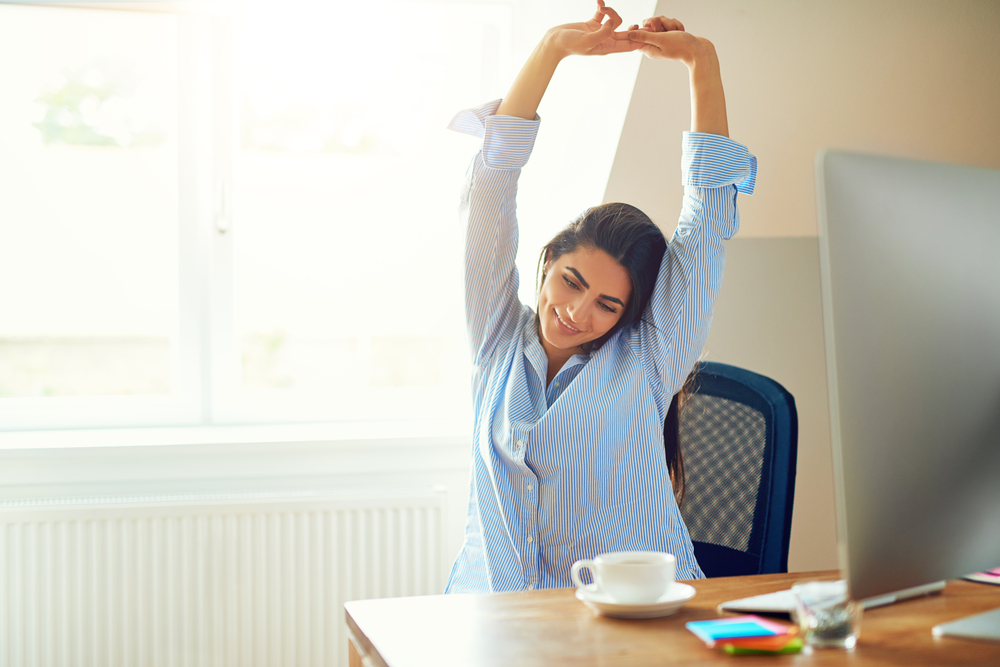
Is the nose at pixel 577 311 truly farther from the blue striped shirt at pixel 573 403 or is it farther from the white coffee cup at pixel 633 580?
the white coffee cup at pixel 633 580

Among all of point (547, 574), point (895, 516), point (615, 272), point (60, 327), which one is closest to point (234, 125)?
point (60, 327)

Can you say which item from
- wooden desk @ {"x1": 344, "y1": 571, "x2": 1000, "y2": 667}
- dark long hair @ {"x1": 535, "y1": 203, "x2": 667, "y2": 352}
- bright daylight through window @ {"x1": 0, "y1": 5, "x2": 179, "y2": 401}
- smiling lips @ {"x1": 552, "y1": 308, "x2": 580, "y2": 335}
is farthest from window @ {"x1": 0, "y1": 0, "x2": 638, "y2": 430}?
wooden desk @ {"x1": 344, "y1": 571, "x2": 1000, "y2": 667}

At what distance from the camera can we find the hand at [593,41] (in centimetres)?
127

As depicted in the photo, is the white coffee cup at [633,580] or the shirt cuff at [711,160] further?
the shirt cuff at [711,160]

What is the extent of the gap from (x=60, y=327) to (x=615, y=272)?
5.60 ft

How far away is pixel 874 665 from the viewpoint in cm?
62

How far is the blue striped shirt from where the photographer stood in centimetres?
119

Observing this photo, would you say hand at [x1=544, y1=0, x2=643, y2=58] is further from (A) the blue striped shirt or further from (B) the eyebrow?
(B) the eyebrow

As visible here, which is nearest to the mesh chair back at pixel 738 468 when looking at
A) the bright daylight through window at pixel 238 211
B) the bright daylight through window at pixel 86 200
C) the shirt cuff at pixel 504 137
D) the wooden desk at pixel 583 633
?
the wooden desk at pixel 583 633

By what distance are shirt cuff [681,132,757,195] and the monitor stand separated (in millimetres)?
712

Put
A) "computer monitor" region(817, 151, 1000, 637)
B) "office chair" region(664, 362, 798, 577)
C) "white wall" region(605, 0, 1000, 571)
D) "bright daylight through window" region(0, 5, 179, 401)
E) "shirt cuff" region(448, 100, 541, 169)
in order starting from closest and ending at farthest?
"computer monitor" region(817, 151, 1000, 637)
"office chair" region(664, 362, 798, 577)
"shirt cuff" region(448, 100, 541, 169)
"white wall" region(605, 0, 1000, 571)
"bright daylight through window" region(0, 5, 179, 401)

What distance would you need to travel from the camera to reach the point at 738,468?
1202mm

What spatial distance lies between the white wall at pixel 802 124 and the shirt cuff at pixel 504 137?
24.7 inches

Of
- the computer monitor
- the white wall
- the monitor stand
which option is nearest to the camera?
the computer monitor
